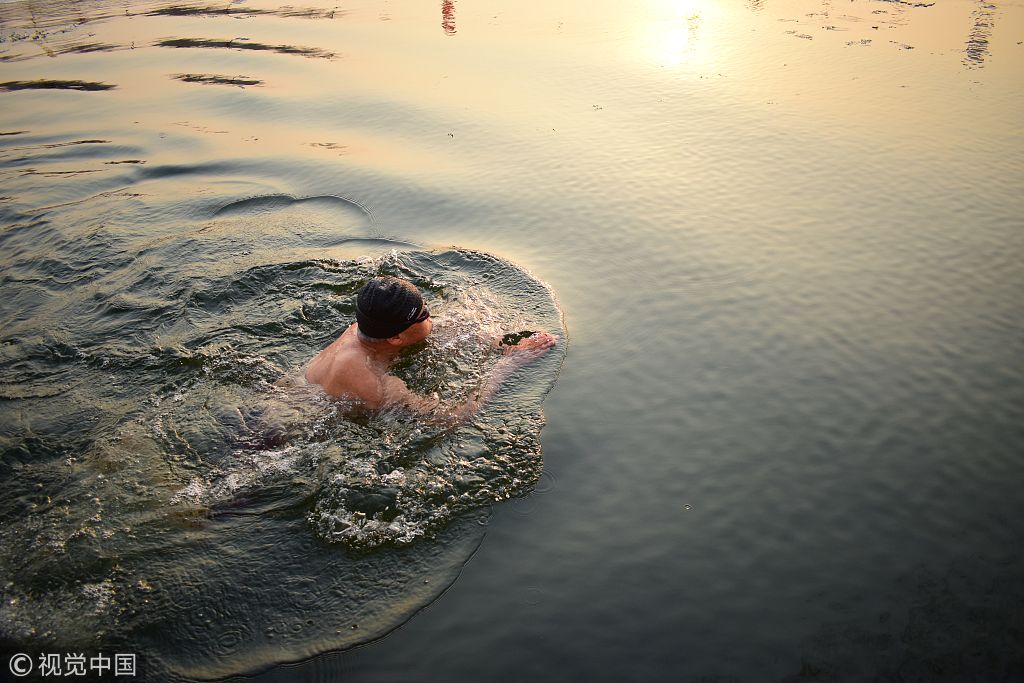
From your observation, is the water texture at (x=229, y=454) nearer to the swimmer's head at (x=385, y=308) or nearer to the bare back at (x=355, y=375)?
the bare back at (x=355, y=375)

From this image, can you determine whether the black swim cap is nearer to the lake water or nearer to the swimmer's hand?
the lake water

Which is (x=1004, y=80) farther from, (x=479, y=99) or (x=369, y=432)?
(x=369, y=432)

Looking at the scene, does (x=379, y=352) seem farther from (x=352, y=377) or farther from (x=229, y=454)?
(x=229, y=454)

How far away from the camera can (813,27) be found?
11727 mm

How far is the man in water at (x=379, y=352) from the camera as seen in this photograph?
4.39 m

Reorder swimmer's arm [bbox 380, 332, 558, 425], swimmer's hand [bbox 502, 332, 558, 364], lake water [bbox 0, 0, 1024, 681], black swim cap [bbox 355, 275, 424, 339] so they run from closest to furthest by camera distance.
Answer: lake water [bbox 0, 0, 1024, 681]
black swim cap [bbox 355, 275, 424, 339]
swimmer's arm [bbox 380, 332, 558, 425]
swimmer's hand [bbox 502, 332, 558, 364]

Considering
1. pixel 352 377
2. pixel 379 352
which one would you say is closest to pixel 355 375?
pixel 352 377

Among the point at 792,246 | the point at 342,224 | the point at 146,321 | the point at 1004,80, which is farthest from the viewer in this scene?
the point at 1004,80

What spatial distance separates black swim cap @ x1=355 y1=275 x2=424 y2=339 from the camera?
4.36 meters

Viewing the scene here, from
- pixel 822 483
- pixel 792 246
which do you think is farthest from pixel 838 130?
pixel 822 483

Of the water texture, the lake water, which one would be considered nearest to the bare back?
the water texture

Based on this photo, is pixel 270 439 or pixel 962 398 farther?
pixel 962 398

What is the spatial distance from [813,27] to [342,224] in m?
9.25

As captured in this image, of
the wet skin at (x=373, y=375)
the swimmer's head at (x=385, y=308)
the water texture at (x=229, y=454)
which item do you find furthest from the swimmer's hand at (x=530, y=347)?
the swimmer's head at (x=385, y=308)
